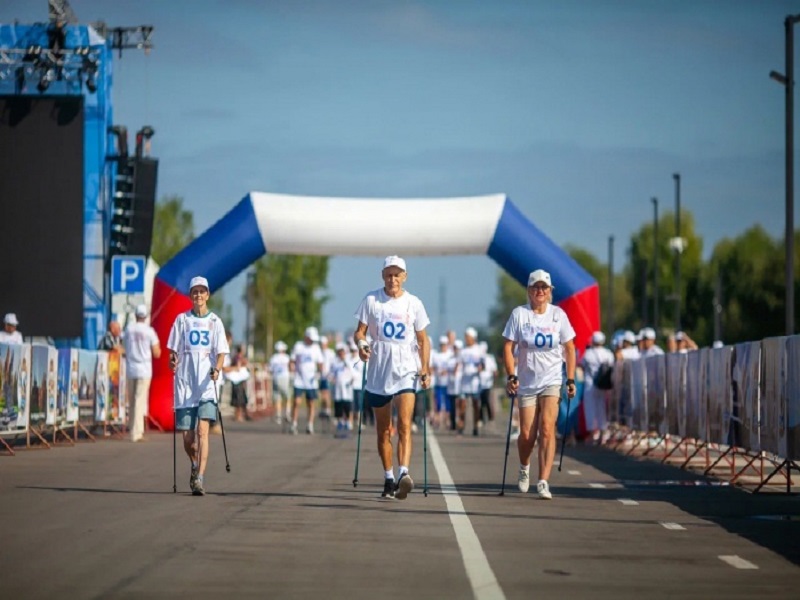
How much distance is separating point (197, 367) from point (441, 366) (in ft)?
75.4

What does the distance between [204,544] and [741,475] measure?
10.4m

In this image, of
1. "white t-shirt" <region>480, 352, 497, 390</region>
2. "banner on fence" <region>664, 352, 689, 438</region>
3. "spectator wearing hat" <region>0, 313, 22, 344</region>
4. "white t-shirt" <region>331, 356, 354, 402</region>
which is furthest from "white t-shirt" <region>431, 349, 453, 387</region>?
"banner on fence" <region>664, 352, 689, 438</region>

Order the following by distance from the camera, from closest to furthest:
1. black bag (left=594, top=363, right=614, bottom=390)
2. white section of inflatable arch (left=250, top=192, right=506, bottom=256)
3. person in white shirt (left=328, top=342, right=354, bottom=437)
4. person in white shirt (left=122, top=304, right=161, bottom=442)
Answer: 1. person in white shirt (left=122, top=304, right=161, bottom=442)
2. black bag (left=594, top=363, right=614, bottom=390)
3. white section of inflatable arch (left=250, top=192, right=506, bottom=256)
4. person in white shirt (left=328, top=342, right=354, bottom=437)

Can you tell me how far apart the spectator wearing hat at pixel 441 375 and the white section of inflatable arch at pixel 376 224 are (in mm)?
4999

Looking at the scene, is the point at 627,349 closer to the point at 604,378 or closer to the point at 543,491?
the point at 604,378

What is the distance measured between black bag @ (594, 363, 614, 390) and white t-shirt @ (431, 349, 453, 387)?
28.3 feet

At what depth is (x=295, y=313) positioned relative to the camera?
10662 centimetres

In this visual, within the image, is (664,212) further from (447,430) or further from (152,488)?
(152,488)

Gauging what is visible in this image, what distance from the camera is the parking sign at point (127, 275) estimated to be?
33.9 m

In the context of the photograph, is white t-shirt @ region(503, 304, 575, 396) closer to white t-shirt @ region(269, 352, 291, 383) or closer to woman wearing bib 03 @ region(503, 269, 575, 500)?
woman wearing bib 03 @ region(503, 269, 575, 500)

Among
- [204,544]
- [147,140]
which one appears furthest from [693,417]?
[147,140]

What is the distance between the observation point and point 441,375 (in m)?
39.9

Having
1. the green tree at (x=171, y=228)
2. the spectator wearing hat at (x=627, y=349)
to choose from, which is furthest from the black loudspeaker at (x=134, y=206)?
the green tree at (x=171, y=228)

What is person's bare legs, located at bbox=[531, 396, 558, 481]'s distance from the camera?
1664 centimetres
